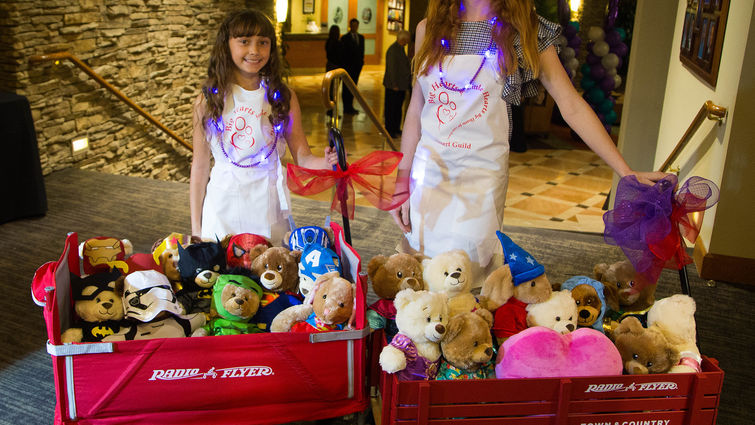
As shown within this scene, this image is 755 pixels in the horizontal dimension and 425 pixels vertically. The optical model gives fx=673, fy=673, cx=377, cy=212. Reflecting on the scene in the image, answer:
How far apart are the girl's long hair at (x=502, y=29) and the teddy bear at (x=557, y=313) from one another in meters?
0.69

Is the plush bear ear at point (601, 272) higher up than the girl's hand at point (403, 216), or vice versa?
the girl's hand at point (403, 216)

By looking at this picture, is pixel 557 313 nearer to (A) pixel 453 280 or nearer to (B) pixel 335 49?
(A) pixel 453 280

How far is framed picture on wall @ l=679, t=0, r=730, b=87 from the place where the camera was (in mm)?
3824

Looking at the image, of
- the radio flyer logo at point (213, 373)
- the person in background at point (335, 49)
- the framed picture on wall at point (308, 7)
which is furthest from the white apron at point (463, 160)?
the framed picture on wall at point (308, 7)

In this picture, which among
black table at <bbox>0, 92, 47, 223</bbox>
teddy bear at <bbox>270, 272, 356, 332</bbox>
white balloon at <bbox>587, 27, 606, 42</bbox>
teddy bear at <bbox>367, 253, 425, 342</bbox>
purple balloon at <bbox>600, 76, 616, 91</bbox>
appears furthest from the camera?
purple balloon at <bbox>600, 76, 616, 91</bbox>

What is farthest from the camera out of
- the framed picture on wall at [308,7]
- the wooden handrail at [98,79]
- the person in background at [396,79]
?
the framed picture on wall at [308,7]

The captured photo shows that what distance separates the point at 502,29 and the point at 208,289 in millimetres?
1200

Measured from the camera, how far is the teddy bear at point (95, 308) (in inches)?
70.9

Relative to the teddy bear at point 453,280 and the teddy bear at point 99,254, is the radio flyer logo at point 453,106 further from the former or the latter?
the teddy bear at point 99,254

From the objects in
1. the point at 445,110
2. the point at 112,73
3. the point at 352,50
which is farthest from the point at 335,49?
the point at 445,110

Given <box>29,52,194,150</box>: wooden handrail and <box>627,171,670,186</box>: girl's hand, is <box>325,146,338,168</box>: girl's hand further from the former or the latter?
<box>29,52,194,150</box>: wooden handrail

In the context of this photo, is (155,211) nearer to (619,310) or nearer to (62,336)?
(62,336)

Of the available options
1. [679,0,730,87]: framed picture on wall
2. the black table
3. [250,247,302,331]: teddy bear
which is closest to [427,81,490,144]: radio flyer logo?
[250,247,302,331]: teddy bear

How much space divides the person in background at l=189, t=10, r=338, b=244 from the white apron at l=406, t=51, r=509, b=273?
432 mm
